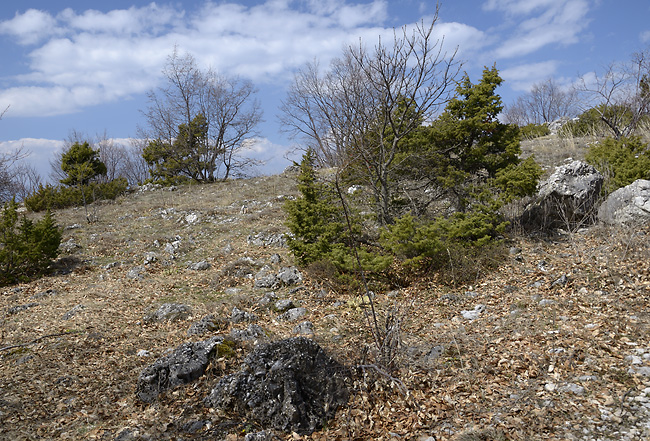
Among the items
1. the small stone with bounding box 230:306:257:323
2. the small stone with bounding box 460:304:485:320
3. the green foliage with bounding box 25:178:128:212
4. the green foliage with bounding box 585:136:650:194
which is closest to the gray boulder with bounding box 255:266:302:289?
the small stone with bounding box 230:306:257:323

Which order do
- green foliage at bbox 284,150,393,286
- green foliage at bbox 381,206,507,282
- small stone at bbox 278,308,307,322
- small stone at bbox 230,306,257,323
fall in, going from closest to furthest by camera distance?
small stone at bbox 230,306,257,323
small stone at bbox 278,308,307,322
green foliage at bbox 381,206,507,282
green foliage at bbox 284,150,393,286

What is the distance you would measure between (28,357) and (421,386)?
18.3 feet

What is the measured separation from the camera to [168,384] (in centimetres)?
478

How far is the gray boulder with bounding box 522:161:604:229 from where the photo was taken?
362 inches

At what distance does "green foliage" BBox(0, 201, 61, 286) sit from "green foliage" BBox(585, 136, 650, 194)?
1445 cm

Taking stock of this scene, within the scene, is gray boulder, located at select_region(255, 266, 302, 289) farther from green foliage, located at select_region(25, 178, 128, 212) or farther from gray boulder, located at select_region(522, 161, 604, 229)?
green foliage, located at select_region(25, 178, 128, 212)

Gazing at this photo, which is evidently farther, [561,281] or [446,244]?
[446,244]

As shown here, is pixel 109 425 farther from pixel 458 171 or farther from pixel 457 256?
pixel 458 171

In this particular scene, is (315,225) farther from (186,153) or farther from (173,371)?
(186,153)

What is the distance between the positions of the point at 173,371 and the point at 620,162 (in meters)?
11.7

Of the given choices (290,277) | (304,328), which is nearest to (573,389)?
(304,328)

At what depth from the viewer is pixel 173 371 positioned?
486 cm

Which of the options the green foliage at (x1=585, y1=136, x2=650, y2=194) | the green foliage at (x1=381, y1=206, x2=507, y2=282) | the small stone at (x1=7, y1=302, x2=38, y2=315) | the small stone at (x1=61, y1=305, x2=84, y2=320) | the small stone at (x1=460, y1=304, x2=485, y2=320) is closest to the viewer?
the small stone at (x1=460, y1=304, x2=485, y2=320)

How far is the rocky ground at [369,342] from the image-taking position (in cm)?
392
